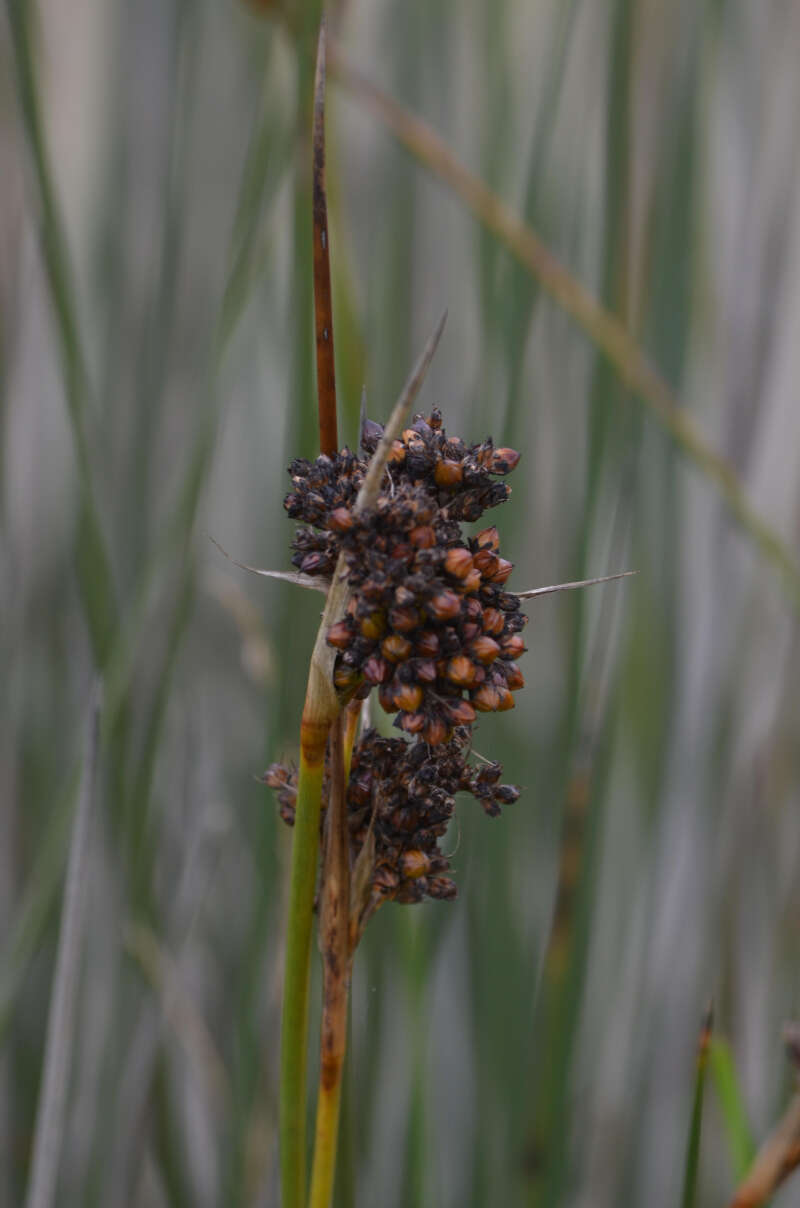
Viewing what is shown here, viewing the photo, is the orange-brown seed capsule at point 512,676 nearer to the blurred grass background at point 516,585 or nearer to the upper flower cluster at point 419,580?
the upper flower cluster at point 419,580

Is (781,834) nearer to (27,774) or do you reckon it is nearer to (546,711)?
(546,711)

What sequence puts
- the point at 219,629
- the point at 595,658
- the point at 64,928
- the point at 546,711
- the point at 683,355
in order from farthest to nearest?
the point at 219,629, the point at 546,711, the point at 683,355, the point at 595,658, the point at 64,928

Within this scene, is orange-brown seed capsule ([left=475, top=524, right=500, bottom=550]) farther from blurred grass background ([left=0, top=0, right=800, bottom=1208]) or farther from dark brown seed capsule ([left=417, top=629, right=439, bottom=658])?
blurred grass background ([left=0, top=0, right=800, bottom=1208])

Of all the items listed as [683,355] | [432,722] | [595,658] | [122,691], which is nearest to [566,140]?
[683,355]

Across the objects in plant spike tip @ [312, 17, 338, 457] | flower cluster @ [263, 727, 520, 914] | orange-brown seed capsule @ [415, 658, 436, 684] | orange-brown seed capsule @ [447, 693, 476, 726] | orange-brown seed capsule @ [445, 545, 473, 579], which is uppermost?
plant spike tip @ [312, 17, 338, 457]

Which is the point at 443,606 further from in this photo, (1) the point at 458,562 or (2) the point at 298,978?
(2) the point at 298,978

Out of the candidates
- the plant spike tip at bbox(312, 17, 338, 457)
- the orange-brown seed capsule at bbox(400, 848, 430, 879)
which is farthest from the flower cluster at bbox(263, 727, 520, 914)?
the plant spike tip at bbox(312, 17, 338, 457)

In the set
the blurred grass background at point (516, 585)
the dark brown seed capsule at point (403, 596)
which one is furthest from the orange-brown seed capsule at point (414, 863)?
the blurred grass background at point (516, 585)

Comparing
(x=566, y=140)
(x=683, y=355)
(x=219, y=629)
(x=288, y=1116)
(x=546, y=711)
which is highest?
(x=566, y=140)
